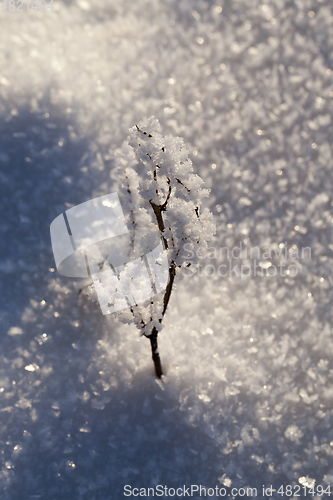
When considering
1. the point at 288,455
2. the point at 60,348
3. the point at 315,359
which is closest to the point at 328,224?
the point at 315,359

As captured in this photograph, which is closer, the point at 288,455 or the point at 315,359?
the point at 288,455

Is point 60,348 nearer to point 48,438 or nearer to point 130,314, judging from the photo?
point 48,438

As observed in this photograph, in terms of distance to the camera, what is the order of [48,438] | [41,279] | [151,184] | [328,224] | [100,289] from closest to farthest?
[151,184] < [100,289] < [48,438] < [41,279] < [328,224]

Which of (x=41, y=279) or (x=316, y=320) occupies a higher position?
(x=41, y=279)

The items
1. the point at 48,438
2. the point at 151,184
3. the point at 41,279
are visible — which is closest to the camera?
the point at 151,184

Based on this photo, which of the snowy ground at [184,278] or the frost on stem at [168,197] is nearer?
the frost on stem at [168,197]

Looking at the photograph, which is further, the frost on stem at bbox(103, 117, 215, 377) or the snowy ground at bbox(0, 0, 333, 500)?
the snowy ground at bbox(0, 0, 333, 500)

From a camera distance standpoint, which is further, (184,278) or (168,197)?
(184,278)

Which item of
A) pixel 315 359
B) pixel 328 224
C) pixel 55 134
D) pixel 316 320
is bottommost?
pixel 315 359
